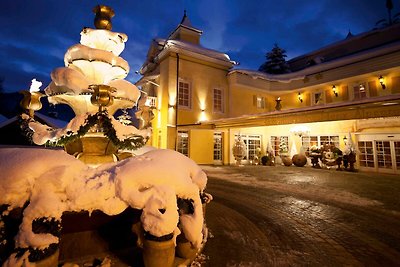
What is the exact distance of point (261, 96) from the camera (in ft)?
61.6

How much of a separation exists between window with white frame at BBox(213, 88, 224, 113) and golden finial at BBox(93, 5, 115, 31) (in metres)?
12.9

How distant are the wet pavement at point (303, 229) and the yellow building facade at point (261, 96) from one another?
5.34 metres

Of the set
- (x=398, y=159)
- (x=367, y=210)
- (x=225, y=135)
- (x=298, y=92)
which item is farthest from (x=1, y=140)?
(x=398, y=159)

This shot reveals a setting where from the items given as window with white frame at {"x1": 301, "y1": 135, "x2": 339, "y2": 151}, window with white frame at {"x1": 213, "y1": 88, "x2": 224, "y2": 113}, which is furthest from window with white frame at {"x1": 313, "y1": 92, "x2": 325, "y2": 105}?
window with white frame at {"x1": 213, "y1": 88, "x2": 224, "y2": 113}

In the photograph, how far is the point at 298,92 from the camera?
1769 cm

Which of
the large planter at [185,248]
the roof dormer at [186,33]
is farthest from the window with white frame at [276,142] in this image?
→ the large planter at [185,248]

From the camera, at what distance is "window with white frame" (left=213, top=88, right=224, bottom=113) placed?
55.6 ft

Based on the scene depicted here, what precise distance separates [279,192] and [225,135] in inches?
396

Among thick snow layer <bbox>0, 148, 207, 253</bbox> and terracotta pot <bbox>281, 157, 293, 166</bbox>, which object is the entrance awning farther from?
thick snow layer <bbox>0, 148, 207, 253</bbox>

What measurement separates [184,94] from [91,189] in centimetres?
1378

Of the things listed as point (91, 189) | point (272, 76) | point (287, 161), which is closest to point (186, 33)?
point (272, 76)

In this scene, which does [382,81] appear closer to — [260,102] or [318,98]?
[318,98]

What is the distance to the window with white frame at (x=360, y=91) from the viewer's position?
46.8 feet

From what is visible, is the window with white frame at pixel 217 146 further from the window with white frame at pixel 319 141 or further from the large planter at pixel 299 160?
the window with white frame at pixel 319 141
